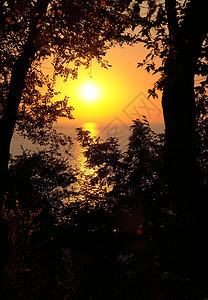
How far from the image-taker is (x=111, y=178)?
1905 cm

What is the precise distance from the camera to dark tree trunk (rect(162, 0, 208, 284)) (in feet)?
16.0

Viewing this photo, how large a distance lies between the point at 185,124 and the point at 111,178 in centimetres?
1422

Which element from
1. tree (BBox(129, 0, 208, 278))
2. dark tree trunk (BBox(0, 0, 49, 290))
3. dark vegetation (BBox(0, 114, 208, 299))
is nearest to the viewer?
tree (BBox(129, 0, 208, 278))

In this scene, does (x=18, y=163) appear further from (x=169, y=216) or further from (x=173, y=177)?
(x=173, y=177)

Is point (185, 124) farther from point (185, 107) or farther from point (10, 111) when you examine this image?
point (10, 111)

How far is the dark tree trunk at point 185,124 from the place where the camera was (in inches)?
192

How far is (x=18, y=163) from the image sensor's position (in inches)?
1088

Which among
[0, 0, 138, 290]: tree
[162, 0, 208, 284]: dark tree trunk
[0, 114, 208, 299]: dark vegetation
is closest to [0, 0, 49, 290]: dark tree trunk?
[0, 0, 138, 290]: tree

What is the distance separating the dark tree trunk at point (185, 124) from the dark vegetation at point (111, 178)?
2 centimetres

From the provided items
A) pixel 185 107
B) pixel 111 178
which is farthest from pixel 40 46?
pixel 111 178

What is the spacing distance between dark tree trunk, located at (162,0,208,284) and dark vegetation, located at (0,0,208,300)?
0.07 ft

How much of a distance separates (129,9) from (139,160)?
13.3m

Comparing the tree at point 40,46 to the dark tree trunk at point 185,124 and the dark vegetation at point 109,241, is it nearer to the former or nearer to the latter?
the dark tree trunk at point 185,124

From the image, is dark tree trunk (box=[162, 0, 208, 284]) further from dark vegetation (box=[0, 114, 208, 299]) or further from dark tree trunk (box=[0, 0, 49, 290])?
dark vegetation (box=[0, 114, 208, 299])
